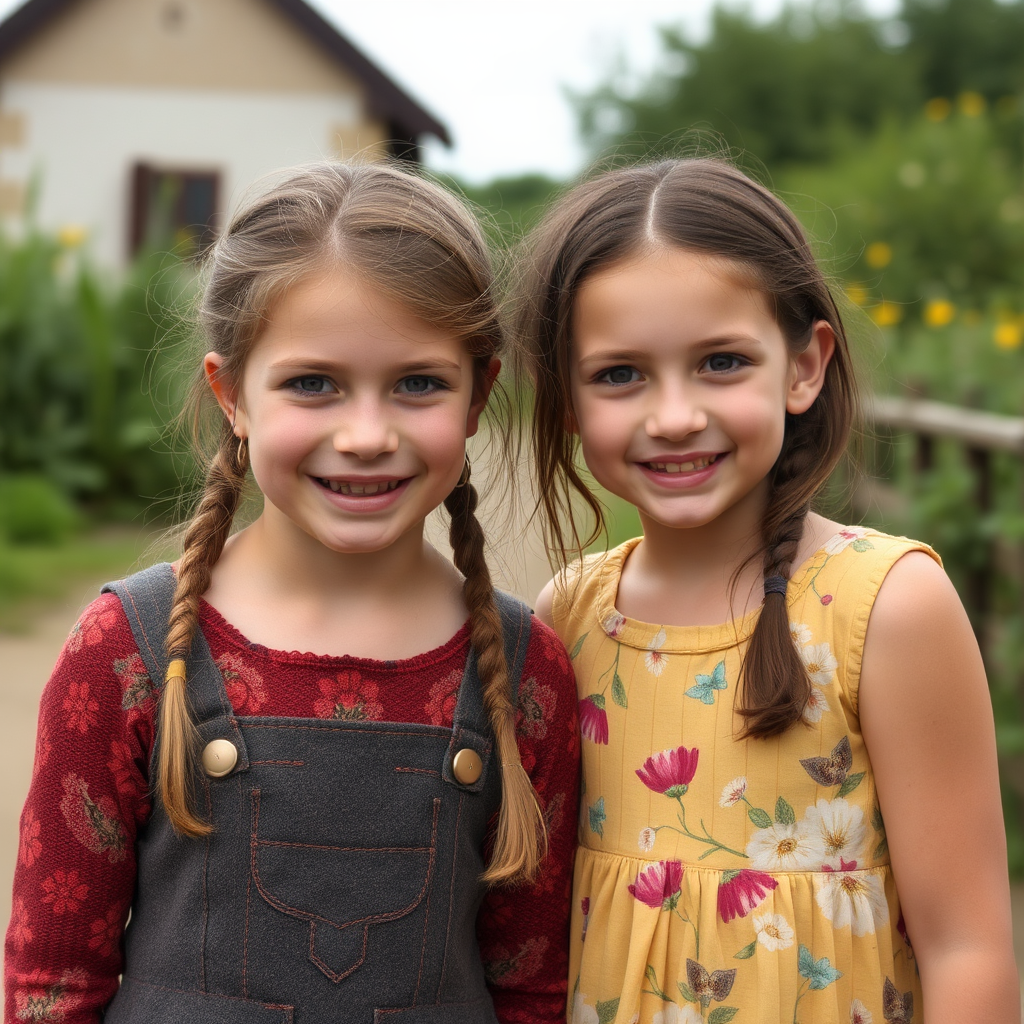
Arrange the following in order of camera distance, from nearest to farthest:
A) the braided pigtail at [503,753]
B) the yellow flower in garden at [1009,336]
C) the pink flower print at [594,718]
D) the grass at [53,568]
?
the braided pigtail at [503,753] → the pink flower print at [594,718] → the yellow flower in garden at [1009,336] → the grass at [53,568]

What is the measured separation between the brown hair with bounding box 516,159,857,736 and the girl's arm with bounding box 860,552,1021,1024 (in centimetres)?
13

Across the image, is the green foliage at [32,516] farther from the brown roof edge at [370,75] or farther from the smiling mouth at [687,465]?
the smiling mouth at [687,465]

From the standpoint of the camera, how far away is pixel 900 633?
70.2 inches

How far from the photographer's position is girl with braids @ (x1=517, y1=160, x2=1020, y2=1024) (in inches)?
70.6

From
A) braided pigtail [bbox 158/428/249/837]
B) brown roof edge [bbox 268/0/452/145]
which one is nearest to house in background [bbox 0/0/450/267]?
brown roof edge [bbox 268/0/452/145]

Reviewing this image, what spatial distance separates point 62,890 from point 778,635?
40.4 inches

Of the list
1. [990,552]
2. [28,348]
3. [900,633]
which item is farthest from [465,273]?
[28,348]

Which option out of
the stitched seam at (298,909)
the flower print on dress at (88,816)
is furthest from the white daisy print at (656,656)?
the flower print on dress at (88,816)

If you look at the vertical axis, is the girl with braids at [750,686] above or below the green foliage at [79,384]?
above

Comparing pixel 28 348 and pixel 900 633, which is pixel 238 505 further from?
pixel 28 348

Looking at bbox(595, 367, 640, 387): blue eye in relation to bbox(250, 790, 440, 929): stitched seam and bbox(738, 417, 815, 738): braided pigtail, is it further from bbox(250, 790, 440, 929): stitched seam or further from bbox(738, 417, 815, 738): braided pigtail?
bbox(250, 790, 440, 929): stitched seam

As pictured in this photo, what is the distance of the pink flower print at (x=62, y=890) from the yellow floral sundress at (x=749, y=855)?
726 millimetres

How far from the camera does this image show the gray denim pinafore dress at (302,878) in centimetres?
172

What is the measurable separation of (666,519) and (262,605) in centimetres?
59
